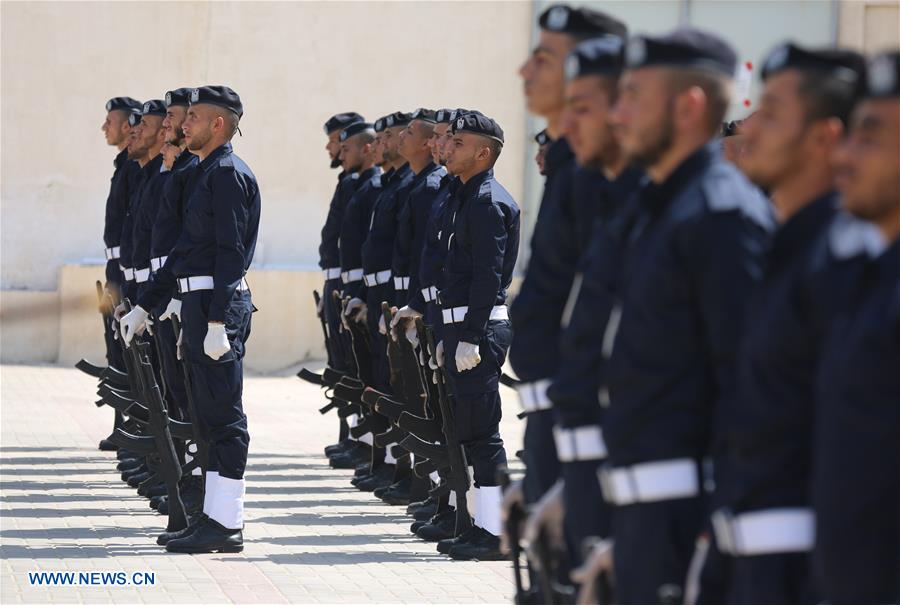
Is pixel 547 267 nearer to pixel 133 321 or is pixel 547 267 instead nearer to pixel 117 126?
pixel 133 321

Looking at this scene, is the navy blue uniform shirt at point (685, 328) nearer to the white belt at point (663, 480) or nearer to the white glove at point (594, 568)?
the white belt at point (663, 480)

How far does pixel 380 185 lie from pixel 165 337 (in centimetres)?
349

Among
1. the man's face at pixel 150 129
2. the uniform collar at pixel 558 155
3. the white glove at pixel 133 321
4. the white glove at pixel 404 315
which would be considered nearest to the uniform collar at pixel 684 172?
the uniform collar at pixel 558 155

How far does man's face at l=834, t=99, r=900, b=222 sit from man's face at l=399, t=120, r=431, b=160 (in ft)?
25.7

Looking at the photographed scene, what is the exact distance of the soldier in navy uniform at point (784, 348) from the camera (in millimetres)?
3145

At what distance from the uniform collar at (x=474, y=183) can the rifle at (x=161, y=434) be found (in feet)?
6.25

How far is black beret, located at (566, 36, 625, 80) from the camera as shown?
4.53 metres

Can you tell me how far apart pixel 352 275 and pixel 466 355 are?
13.4ft

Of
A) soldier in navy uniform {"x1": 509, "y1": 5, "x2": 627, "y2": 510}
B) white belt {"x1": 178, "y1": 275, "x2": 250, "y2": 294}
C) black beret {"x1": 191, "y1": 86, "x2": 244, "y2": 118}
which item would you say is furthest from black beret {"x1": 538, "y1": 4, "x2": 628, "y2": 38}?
black beret {"x1": 191, "y1": 86, "x2": 244, "y2": 118}

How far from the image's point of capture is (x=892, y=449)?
277 cm

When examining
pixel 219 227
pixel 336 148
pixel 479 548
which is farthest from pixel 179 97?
pixel 336 148

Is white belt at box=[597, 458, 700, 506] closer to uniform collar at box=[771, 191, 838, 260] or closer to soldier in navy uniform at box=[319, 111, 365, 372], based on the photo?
uniform collar at box=[771, 191, 838, 260]

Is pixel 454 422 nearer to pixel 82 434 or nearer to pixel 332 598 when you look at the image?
pixel 332 598

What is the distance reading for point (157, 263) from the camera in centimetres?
910
